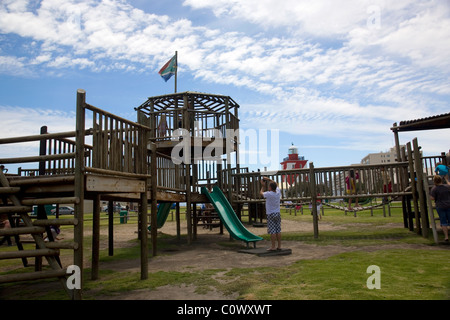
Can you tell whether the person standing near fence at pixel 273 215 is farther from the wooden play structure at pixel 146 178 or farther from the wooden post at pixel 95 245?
the wooden post at pixel 95 245

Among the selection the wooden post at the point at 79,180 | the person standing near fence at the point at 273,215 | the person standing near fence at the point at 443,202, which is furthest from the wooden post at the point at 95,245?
the person standing near fence at the point at 443,202

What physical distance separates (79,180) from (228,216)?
7.84 meters

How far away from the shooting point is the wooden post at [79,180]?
16.4ft

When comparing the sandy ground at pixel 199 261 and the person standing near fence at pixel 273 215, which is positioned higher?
the person standing near fence at pixel 273 215

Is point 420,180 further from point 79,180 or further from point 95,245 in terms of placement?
point 79,180

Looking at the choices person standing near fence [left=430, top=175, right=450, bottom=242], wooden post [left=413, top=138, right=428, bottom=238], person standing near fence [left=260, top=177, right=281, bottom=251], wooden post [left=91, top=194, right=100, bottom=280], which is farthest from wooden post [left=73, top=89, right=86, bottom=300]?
wooden post [left=413, top=138, right=428, bottom=238]

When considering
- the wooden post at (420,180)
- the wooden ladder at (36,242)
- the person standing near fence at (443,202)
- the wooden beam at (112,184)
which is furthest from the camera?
the wooden post at (420,180)

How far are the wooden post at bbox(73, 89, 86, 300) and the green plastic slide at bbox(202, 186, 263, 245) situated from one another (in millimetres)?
6148

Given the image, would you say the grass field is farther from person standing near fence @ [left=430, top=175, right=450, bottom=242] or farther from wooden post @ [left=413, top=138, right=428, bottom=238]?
wooden post @ [left=413, top=138, right=428, bottom=238]

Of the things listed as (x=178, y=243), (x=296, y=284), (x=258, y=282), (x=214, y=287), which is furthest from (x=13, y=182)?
(x=178, y=243)

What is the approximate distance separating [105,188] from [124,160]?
3.27 ft

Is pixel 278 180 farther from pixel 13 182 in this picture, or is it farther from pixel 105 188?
pixel 13 182

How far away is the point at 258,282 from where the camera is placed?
5867 millimetres

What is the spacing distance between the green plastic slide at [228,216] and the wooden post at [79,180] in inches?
242
